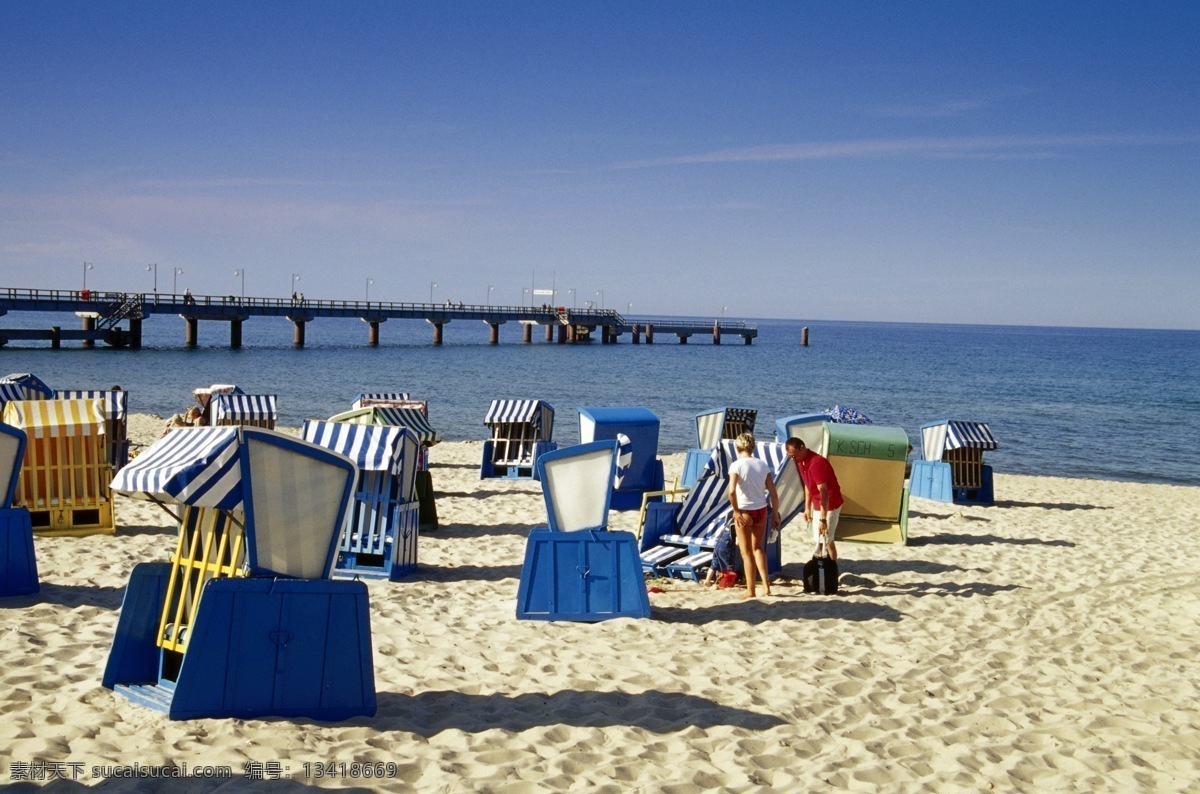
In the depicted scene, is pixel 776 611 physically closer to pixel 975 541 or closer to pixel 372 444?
pixel 372 444

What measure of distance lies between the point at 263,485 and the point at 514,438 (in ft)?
37.5

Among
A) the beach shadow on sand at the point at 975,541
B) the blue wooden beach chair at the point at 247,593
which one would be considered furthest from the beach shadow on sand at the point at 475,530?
the blue wooden beach chair at the point at 247,593

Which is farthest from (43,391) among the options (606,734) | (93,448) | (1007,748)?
(1007,748)

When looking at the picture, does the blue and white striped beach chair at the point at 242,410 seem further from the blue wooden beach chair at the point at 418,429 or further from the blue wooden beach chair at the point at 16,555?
the blue wooden beach chair at the point at 16,555

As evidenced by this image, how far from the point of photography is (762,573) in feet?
26.7

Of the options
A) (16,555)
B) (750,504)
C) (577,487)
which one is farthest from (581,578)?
(16,555)

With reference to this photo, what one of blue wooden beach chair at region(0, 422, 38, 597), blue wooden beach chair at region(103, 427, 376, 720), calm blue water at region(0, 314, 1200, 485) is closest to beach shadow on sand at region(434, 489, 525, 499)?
blue wooden beach chair at region(0, 422, 38, 597)

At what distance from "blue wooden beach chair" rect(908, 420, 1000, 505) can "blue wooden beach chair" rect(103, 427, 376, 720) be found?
11390 millimetres

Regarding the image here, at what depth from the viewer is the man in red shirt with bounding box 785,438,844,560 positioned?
8.45 metres

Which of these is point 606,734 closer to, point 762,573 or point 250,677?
point 250,677

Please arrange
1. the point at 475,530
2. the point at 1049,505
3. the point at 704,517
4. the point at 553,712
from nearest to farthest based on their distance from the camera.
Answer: the point at 553,712 → the point at 704,517 → the point at 475,530 → the point at 1049,505

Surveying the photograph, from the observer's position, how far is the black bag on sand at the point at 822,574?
27.9 feet

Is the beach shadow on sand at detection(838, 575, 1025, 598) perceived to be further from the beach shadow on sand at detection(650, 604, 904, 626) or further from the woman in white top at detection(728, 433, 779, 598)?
the woman in white top at detection(728, 433, 779, 598)

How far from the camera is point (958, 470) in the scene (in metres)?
15.1
